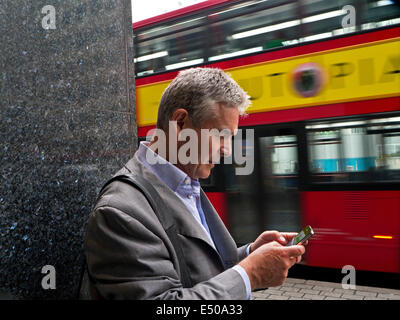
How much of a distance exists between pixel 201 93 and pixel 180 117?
0.12 metres

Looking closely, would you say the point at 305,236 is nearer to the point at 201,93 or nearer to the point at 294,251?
the point at 294,251

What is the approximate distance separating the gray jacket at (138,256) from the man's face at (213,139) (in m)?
0.28

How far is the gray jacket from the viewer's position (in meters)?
1.10

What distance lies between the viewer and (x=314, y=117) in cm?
537

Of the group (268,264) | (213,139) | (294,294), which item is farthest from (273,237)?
(294,294)

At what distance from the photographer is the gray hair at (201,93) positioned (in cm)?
144

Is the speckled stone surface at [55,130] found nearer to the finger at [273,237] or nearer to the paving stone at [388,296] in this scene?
the finger at [273,237]

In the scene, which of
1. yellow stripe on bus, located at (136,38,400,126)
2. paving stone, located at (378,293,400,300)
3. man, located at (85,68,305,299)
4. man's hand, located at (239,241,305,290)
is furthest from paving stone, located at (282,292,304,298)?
man's hand, located at (239,241,305,290)

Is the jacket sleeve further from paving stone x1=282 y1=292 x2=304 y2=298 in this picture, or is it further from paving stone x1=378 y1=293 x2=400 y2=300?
paving stone x1=378 y1=293 x2=400 y2=300

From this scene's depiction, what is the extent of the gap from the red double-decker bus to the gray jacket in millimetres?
4248

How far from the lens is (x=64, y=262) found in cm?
162

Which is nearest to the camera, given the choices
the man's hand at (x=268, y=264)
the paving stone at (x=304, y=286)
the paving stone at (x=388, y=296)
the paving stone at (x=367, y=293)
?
the man's hand at (x=268, y=264)

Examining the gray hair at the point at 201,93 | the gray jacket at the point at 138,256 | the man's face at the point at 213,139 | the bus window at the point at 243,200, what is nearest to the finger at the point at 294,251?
the gray jacket at the point at 138,256

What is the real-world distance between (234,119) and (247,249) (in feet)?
1.97
